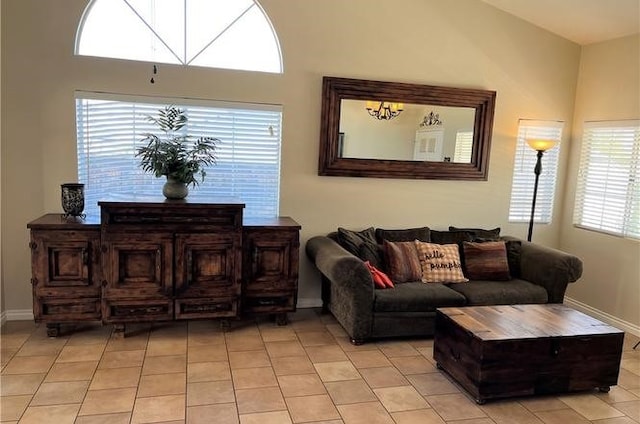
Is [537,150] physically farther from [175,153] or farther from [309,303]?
[175,153]

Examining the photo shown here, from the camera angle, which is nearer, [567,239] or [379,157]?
[379,157]

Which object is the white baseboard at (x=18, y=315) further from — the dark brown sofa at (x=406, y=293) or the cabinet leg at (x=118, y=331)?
the dark brown sofa at (x=406, y=293)

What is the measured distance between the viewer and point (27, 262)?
3.81 metres

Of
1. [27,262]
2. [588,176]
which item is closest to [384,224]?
[588,176]

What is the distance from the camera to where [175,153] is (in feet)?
11.7

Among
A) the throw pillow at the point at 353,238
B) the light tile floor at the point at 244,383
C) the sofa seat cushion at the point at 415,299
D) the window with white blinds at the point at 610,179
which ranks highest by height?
the window with white blinds at the point at 610,179

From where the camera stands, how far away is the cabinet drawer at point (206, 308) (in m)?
3.59

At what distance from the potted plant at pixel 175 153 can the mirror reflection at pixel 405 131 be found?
120cm

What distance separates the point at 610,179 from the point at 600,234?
1.69 ft

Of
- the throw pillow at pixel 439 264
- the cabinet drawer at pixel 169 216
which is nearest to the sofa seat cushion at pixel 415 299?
the throw pillow at pixel 439 264

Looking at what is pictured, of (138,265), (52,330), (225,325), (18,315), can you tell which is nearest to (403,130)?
(225,325)

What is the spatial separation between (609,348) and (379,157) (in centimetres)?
231

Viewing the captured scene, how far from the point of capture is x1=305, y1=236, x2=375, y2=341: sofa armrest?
346cm

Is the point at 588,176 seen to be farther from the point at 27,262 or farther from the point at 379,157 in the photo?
the point at 27,262
